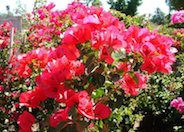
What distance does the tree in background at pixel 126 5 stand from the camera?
3243cm

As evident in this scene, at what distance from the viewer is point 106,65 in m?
1.57

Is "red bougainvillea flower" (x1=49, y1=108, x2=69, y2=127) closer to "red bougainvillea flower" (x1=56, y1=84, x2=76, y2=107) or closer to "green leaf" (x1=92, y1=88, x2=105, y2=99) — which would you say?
"red bougainvillea flower" (x1=56, y1=84, x2=76, y2=107)

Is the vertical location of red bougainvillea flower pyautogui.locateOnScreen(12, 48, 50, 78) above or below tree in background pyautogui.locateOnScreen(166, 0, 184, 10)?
above

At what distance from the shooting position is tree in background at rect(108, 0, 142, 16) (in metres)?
32.4

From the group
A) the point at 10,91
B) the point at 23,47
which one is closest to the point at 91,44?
the point at 10,91

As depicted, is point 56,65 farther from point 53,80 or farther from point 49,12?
point 49,12

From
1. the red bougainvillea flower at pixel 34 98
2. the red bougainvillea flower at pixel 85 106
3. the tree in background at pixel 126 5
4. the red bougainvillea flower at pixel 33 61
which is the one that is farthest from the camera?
the tree in background at pixel 126 5

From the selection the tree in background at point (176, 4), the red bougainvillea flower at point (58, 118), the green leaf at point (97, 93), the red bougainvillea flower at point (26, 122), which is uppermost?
the green leaf at point (97, 93)

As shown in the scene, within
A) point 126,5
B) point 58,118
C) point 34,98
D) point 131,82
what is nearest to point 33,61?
point 34,98

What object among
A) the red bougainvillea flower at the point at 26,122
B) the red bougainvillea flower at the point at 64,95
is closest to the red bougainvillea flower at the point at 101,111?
the red bougainvillea flower at the point at 64,95

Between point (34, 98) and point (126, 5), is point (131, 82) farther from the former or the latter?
point (126, 5)

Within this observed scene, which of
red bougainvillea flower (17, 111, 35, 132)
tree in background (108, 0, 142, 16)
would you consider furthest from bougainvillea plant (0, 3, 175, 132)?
tree in background (108, 0, 142, 16)

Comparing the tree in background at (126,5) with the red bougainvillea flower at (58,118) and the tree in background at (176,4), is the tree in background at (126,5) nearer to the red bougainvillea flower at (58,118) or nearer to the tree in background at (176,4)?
the tree in background at (176,4)

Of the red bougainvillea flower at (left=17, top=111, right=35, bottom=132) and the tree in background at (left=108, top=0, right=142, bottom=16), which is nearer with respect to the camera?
the red bougainvillea flower at (left=17, top=111, right=35, bottom=132)
